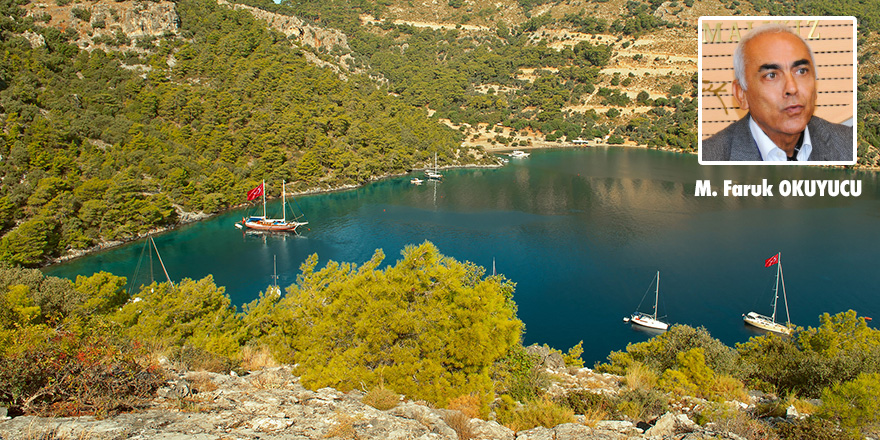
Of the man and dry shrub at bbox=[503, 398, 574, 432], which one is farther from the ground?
the man

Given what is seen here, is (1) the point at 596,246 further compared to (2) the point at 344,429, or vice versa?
(1) the point at 596,246

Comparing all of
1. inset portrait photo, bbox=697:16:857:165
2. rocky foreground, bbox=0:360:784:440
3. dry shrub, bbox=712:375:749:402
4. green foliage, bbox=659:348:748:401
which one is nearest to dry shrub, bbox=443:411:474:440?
rocky foreground, bbox=0:360:784:440

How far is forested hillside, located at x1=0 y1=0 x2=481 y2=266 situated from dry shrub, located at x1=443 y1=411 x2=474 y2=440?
Answer: 28.5 meters

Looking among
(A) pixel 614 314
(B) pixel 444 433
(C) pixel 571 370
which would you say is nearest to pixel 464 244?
(A) pixel 614 314

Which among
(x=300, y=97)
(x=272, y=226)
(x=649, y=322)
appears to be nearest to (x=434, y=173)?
(x=300, y=97)

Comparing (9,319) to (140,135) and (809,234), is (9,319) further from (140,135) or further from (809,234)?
(809,234)

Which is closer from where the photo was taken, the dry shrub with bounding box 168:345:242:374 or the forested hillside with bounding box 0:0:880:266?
the dry shrub with bounding box 168:345:242:374

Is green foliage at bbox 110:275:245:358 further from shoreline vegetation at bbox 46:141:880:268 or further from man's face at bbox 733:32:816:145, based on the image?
shoreline vegetation at bbox 46:141:880:268

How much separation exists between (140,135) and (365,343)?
4044 cm

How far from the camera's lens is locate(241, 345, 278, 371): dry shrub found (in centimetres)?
973

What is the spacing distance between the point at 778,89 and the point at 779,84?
79mm

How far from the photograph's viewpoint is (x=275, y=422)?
5.67 metres

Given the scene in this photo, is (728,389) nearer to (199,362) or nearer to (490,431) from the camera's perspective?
(490,431)

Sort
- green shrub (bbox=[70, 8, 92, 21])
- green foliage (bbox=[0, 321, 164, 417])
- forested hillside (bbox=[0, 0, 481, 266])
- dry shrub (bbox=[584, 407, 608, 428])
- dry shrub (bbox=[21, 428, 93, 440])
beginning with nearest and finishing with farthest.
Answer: dry shrub (bbox=[21, 428, 93, 440]) < green foliage (bbox=[0, 321, 164, 417]) < dry shrub (bbox=[584, 407, 608, 428]) < forested hillside (bbox=[0, 0, 481, 266]) < green shrub (bbox=[70, 8, 92, 21])
